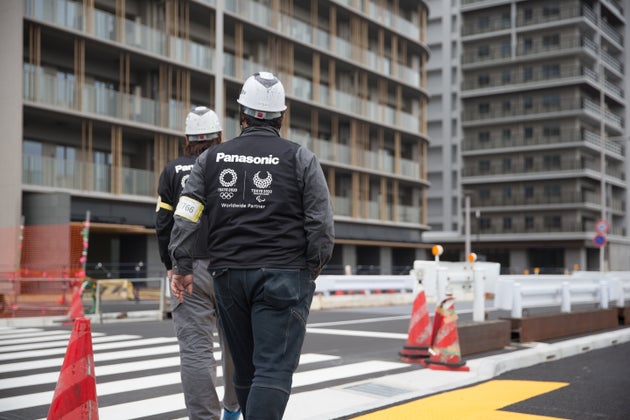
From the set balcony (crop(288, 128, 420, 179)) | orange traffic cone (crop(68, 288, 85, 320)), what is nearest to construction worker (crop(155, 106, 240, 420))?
orange traffic cone (crop(68, 288, 85, 320))

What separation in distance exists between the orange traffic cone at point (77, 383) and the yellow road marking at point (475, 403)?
2441 millimetres

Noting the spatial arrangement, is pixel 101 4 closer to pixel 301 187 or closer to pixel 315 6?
pixel 315 6

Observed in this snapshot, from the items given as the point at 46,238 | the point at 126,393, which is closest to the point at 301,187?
the point at 126,393

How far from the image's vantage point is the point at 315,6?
41281mm

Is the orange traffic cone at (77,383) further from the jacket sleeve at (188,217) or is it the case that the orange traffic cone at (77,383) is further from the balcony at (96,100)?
the balcony at (96,100)

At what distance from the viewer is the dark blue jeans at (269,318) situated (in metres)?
3.55

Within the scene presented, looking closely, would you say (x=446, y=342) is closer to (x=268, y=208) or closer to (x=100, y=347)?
(x=268, y=208)

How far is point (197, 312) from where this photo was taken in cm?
467

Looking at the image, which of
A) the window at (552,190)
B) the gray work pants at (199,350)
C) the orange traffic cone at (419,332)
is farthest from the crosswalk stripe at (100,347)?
the window at (552,190)

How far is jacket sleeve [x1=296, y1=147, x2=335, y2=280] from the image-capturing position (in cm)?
365

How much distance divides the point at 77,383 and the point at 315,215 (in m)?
1.68

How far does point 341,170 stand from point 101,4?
17.2 meters

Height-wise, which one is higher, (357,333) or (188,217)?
(188,217)

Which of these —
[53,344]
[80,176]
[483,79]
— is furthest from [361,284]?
[483,79]
